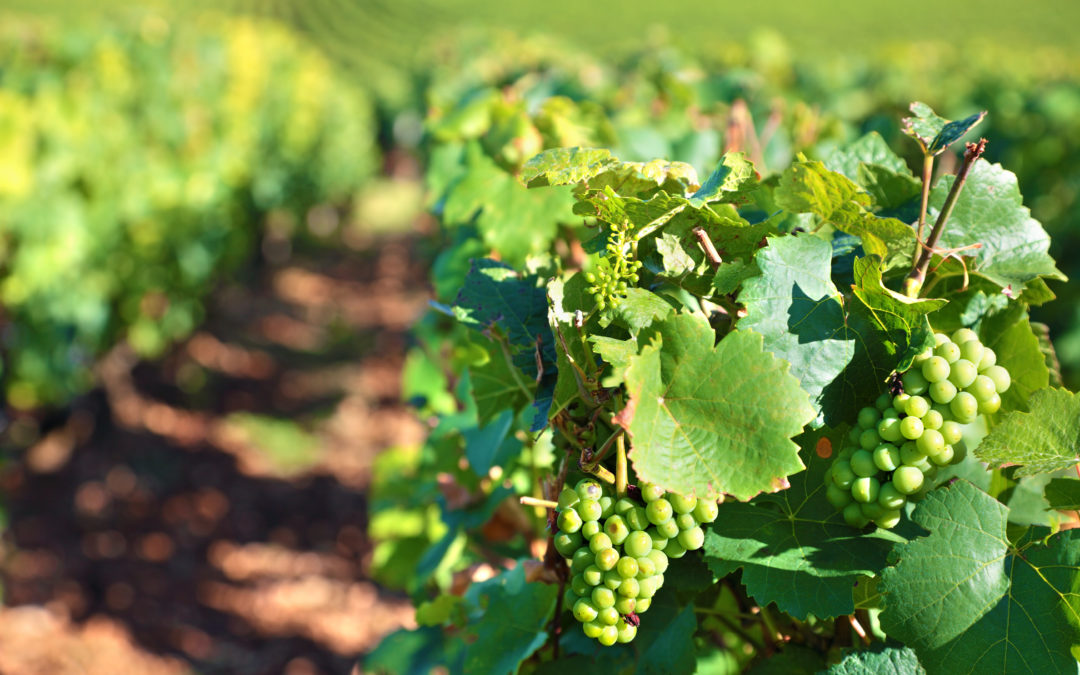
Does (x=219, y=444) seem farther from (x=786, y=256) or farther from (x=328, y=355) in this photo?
(x=786, y=256)

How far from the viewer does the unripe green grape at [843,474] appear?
0.84 m

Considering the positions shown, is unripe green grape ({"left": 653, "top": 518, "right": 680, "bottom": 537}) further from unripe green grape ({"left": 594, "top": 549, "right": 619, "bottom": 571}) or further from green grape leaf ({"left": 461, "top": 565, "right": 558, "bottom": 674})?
green grape leaf ({"left": 461, "top": 565, "right": 558, "bottom": 674})

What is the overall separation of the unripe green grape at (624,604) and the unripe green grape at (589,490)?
0.10 meters

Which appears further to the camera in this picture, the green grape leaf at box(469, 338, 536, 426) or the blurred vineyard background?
the blurred vineyard background

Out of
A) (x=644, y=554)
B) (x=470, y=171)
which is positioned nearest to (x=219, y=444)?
(x=470, y=171)

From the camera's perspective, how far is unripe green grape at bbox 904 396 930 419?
79 centimetres

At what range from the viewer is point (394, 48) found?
3484cm

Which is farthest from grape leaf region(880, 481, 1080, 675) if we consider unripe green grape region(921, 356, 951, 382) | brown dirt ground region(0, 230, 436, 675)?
brown dirt ground region(0, 230, 436, 675)

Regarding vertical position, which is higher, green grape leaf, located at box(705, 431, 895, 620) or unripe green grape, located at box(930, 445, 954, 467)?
unripe green grape, located at box(930, 445, 954, 467)

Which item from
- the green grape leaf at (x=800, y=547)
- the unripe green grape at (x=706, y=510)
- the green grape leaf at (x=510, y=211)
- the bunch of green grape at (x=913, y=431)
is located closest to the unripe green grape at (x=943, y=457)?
the bunch of green grape at (x=913, y=431)

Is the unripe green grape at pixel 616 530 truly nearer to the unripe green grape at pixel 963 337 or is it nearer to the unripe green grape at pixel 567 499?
the unripe green grape at pixel 567 499

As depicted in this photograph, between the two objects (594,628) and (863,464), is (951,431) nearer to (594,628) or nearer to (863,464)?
(863,464)

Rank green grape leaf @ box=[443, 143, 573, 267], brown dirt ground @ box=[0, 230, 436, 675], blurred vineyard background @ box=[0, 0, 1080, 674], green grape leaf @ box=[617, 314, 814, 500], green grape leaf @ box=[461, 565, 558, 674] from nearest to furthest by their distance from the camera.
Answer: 1. green grape leaf @ box=[617, 314, 814, 500]
2. green grape leaf @ box=[461, 565, 558, 674]
3. green grape leaf @ box=[443, 143, 573, 267]
4. blurred vineyard background @ box=[0, 0, 1080, 674]
5. brown dirt ground @ box=[0, 230, 436, 675]

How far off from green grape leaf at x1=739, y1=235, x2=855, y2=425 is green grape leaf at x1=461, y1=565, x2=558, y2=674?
47cm
